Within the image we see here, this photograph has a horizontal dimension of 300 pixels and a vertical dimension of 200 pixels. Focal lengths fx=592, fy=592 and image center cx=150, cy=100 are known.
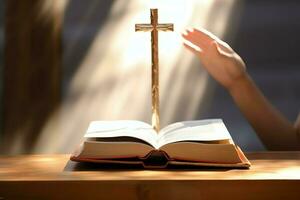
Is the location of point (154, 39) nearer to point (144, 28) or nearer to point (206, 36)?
point (144, 28)

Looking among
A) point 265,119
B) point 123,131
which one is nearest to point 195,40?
point 265,119

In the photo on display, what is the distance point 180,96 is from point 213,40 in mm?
438

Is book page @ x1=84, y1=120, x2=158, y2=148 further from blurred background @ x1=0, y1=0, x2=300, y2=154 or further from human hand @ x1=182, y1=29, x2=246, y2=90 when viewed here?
blurred background @ x1=0, y1=0, x2=300, y2=154

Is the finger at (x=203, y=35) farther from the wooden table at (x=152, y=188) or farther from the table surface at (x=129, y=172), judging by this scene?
the wooden table at (x=152, y=188)

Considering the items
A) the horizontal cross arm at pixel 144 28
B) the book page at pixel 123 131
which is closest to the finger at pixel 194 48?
the horizontal cross arm at pixel 144 28

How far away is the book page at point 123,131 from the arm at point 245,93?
29 centimetres

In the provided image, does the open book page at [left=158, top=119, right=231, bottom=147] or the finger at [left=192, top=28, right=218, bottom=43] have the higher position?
the finger at [left=192, top=28, right=218, bottom=43]

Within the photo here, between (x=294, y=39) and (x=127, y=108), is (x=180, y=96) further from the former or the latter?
(x=294, y=39)

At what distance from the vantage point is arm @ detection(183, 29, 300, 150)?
168cm

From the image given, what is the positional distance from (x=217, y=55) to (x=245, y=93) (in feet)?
0.48

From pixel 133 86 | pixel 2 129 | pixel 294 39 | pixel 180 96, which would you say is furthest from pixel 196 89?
pixel 2 129

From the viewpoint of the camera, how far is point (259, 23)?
2.06m

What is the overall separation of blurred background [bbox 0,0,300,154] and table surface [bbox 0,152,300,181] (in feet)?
1.92

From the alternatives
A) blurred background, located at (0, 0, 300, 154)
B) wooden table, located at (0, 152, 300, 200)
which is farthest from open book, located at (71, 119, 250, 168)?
blurred background, located at (0, 0, 300, 154)
